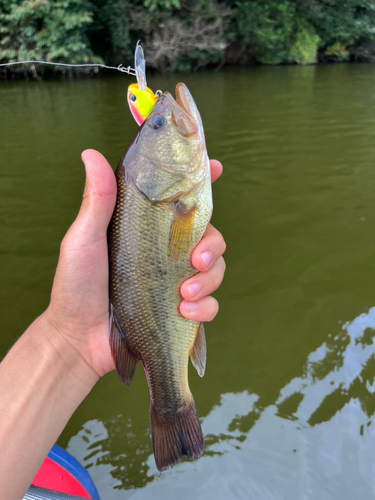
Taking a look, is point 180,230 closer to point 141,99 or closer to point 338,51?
point 141,99

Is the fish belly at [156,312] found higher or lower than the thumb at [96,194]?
lower

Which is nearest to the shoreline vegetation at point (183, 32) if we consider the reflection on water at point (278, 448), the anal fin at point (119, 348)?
the reflection on water at point (278, 448)

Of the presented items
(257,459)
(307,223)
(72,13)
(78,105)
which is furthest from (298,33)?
(257,459)

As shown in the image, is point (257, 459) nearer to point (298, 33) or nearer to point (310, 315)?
point (310, 315)

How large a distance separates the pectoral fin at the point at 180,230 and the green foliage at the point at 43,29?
21221 millimetres

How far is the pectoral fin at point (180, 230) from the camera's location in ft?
5.45

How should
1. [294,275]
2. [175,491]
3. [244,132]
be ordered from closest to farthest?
[175,491] → [294,275] → [244,132]

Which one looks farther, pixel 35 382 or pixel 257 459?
pixel 257 459

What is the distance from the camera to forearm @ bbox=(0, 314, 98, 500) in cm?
155

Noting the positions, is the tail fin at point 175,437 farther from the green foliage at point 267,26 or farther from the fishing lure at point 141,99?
the green foliage at point 267,26

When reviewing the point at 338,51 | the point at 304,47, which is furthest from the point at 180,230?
the point at 338,51

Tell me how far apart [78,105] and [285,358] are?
13.4 m

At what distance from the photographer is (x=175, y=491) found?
2580mm

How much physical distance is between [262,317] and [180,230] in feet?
8.81
